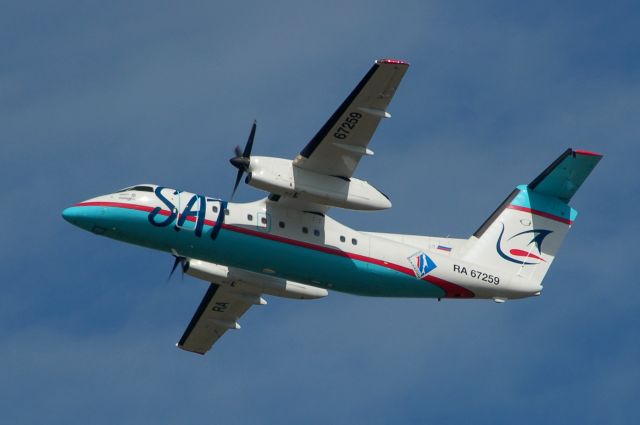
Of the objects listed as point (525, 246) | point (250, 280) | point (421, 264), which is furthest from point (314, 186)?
point (525, 246)

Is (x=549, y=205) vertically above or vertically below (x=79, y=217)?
above

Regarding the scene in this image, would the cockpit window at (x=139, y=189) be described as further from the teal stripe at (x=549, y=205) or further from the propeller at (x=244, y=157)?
the teal stripe at (x=549, y=205)

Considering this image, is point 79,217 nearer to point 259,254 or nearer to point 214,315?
point 259,254

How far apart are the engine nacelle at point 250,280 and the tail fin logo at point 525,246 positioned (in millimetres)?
5127

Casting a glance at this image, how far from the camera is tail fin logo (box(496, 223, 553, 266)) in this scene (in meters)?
31.5

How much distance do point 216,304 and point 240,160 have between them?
6569 mm

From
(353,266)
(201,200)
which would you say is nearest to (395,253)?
(353,266)

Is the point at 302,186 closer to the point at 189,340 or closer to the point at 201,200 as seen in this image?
the point at 201,200

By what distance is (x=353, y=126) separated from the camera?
2792 centimetres

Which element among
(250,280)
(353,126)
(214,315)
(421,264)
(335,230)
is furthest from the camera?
(214,315)

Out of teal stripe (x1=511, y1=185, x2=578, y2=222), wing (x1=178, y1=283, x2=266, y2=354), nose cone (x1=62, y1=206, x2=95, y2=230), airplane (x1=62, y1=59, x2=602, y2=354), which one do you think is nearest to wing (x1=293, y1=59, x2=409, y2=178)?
airplane (x1=62, y1=59, x2=602, y2=354)

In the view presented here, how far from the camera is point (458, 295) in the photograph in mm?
30656

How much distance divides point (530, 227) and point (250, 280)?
Answer: 313 inches

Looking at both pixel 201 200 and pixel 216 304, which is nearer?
pixel 201 200
